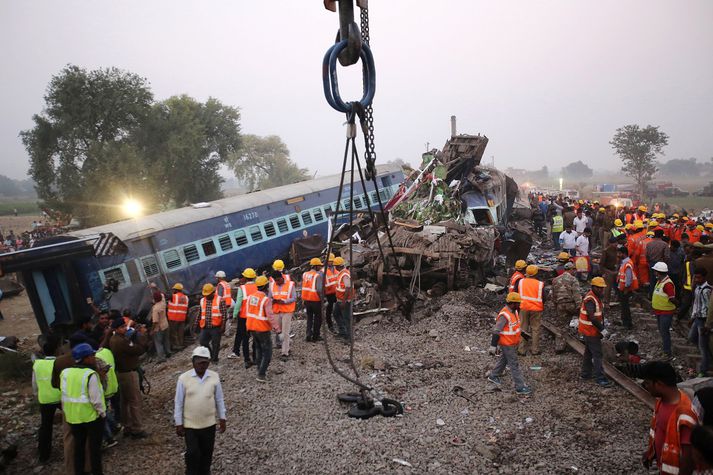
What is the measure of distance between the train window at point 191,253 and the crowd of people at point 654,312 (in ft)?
33.4

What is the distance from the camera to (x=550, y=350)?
27.7ft

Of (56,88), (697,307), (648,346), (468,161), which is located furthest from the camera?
(56,88)

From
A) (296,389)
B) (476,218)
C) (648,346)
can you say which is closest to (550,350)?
(648,346)

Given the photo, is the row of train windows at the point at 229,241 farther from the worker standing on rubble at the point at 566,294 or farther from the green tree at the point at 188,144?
the green tree at the point at 188,144

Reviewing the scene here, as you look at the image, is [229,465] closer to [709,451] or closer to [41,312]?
[709,451]

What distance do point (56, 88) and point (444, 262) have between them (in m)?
28.5

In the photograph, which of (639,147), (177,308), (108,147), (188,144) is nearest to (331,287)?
(177,308)

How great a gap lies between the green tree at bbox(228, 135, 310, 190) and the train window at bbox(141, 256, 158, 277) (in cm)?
4705

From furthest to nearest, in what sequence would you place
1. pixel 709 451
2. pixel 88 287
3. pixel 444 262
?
1. pixel 88 287
2. pixel 444 262
3. pixel 709 451

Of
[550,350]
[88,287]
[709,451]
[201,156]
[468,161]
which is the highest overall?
[201,156]

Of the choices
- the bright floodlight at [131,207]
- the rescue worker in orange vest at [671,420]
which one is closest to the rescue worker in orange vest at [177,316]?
the rescue worker in orange vest at [671,420]

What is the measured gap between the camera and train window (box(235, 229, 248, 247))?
15.9 m

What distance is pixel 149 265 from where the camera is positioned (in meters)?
13.8

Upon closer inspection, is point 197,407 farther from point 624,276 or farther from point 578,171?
point 578,171
